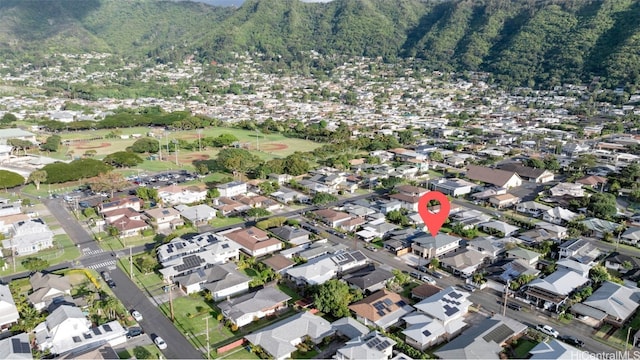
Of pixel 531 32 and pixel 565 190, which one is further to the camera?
pixel 531 32

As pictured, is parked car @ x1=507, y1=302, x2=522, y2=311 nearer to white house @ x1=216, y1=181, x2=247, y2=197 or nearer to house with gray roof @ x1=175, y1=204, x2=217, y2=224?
house with gray roof @ x1=175, y1=204, x2=217, y2=224

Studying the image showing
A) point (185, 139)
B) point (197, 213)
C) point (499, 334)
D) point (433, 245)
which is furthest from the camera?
point (185, 139)

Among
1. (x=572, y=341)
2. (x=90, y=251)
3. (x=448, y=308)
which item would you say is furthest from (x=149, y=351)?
(x=572, y=341)

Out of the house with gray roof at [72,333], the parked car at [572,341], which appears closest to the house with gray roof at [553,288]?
the parked car at [572,341]

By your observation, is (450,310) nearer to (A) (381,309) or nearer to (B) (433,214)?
(A) (381,309)

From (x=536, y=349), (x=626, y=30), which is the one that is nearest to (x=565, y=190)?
(x=536, y=349)

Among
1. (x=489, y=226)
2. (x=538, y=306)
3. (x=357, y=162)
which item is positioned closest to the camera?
(x=538, y=306)

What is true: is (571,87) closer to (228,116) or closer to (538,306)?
(228,116)
